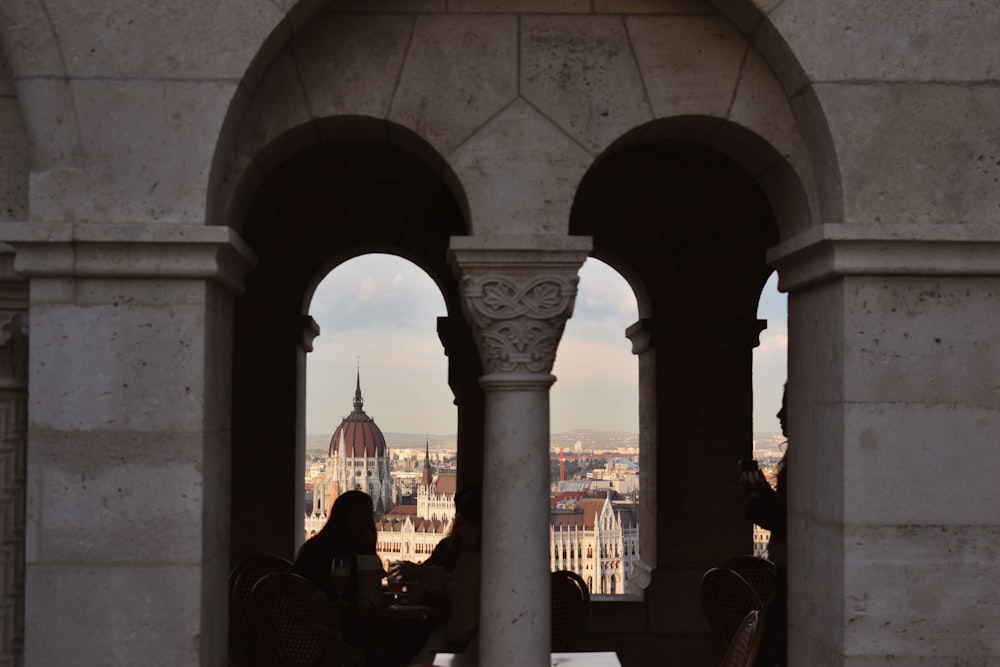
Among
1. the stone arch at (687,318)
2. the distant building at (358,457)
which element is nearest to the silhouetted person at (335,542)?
the stone arch at (687,318)

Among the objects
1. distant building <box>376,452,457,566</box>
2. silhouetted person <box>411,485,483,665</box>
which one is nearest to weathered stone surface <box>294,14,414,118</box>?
silhouetted person <box>411,485,483,665</box>

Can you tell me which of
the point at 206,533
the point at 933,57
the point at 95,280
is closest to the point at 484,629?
the point at 206,533

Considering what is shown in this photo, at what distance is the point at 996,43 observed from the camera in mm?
4246

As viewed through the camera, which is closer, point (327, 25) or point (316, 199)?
point (327, 25)

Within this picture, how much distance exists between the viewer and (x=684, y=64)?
4.43 meters

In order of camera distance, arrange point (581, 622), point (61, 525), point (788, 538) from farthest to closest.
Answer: point (581, 622) < point (788, 538) < point (61, 525)

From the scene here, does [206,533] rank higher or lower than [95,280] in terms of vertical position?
lower

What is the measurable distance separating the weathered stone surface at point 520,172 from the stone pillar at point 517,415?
0.29ft

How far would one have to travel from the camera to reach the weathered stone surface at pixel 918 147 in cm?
423

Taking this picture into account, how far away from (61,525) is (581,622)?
9.33 ft

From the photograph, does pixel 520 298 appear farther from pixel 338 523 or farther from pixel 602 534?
pixel 602 534

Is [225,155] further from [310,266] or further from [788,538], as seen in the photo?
[310,266]

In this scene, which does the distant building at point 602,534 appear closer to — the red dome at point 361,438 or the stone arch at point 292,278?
the stone arch at point 292,278

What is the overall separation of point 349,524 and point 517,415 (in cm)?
194
